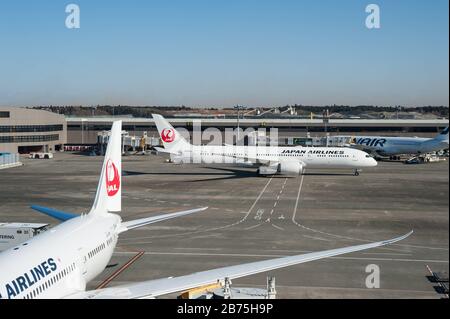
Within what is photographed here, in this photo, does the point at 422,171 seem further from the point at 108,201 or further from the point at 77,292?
the point at 77,292

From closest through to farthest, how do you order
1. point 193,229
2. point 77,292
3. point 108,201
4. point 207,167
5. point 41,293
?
point 41,293
point 77,292
point 108,201
point 193,229
point 207,167

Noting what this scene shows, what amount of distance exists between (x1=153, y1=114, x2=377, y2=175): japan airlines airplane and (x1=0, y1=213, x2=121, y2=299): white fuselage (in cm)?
4786

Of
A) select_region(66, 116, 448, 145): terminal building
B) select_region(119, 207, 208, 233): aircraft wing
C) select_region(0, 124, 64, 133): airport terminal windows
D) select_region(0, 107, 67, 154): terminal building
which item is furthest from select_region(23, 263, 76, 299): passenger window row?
select_region(66, 116, 448, 145): terminal building

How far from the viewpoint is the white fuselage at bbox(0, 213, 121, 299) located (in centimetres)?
1507

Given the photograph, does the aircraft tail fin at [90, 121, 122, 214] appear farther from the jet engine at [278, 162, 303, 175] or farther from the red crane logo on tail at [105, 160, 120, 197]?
the jet engine at [278, 162, 303, 175]

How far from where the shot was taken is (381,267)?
93.1 feet

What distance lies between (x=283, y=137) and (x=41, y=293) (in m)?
113

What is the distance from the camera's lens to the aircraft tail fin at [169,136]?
70625 millimetres

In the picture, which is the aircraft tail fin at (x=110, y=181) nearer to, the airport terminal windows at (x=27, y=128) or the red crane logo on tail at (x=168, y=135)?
the red crane logo on tail at (x=168, y=135)

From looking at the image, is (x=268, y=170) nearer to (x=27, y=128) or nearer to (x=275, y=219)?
(x=275, y=219)

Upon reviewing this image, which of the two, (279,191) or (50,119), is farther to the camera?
(50,119)

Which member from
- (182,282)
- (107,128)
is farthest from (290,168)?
(107,128)

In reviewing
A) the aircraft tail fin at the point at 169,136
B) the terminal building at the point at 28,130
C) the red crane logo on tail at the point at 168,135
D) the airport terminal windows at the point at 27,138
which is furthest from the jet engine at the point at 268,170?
the airport terminal windows at the point at 27,138

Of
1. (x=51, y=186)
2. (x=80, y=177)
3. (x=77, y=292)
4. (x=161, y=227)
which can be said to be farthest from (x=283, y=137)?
(x=77, y=292)
